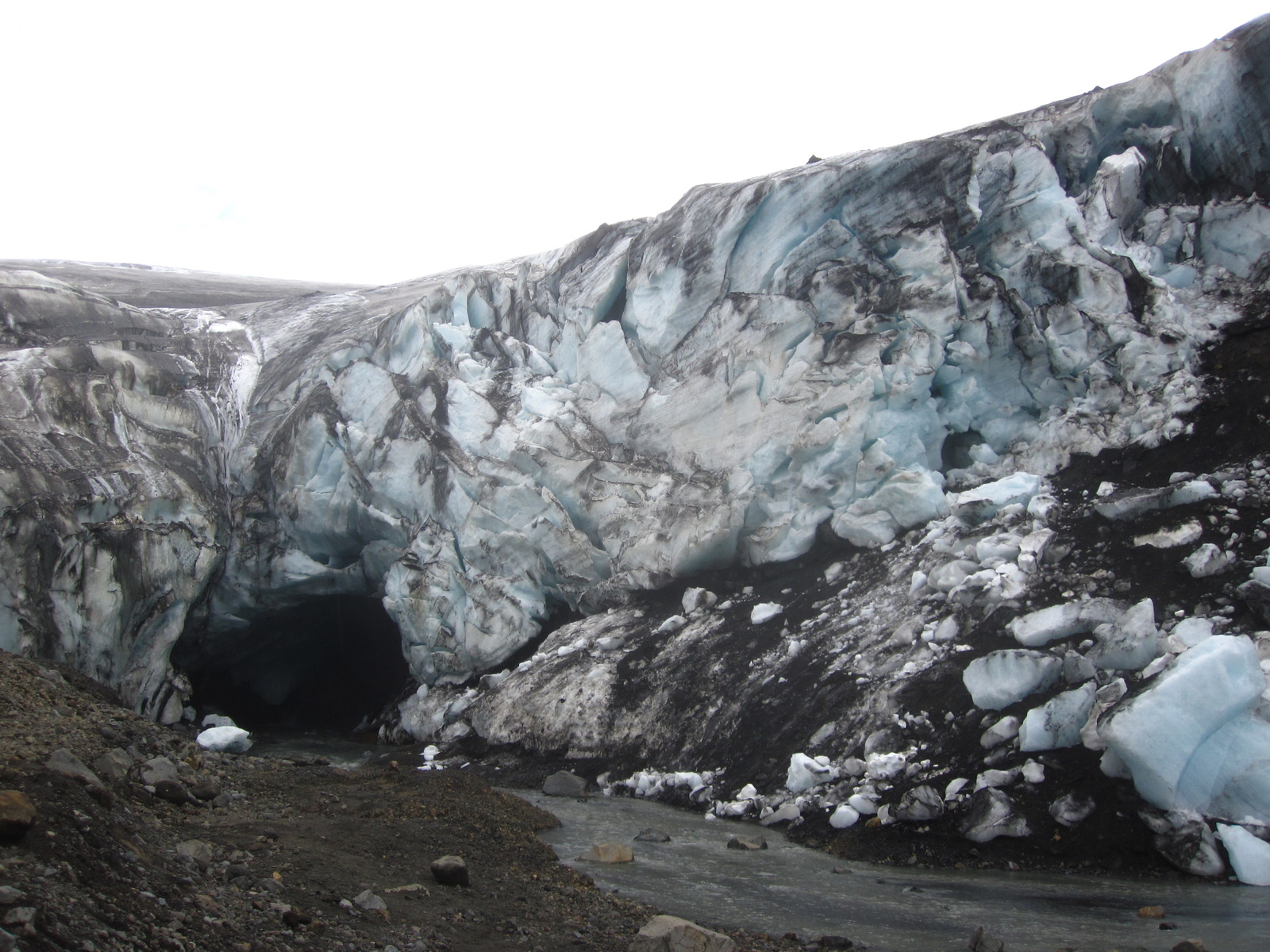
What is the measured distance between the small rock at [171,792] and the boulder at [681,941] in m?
3.36

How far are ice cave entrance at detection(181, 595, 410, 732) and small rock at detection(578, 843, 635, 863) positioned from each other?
10.8 meters

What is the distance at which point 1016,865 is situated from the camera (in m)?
6.26

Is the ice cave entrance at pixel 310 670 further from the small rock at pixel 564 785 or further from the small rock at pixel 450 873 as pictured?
the small rock at pixel 450 873

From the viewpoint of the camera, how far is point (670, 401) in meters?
13.6

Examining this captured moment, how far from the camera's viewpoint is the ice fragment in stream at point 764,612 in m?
10.8

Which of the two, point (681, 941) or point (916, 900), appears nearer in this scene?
point (681, 941)

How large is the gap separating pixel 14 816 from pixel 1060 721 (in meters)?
6.88

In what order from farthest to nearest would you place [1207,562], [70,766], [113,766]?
1. [1207,562]
2. [113,766]
3. [70,766]

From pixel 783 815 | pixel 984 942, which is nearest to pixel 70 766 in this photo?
pixel 984 942

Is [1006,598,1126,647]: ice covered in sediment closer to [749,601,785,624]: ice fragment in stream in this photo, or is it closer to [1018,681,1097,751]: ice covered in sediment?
[1018,681,1097,751]: ice covered in sediment

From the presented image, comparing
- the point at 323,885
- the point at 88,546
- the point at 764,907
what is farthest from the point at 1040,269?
the point at 88,546

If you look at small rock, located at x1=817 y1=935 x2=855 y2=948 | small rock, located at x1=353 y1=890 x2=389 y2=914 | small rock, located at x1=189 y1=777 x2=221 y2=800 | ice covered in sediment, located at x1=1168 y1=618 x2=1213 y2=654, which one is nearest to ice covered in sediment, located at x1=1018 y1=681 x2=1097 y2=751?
ice covered in sediment, located at x1=1168 y1=618 x2=1213 y2=654

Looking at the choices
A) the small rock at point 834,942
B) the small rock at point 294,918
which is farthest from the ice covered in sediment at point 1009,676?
the small rock at point 294,918

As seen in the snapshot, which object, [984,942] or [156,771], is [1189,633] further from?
[156,771]
